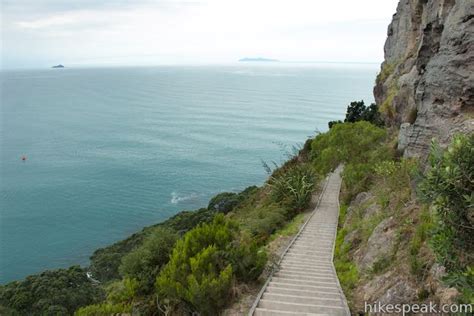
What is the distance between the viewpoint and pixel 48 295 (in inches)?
1135

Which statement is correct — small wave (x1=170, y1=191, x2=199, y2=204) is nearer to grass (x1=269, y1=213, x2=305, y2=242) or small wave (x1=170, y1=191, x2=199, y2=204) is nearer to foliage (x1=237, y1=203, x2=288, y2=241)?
foliage (x1=237, y1=203, x2=288, y2=241)

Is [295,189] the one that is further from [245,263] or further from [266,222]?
[245,263]

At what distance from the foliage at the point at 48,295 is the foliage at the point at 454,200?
25.4 meters


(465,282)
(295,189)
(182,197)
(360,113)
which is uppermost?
(465,282)

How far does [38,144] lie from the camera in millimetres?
71688

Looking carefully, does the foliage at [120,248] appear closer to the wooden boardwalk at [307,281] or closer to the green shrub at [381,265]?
the wooden boardwalk at [307,281]

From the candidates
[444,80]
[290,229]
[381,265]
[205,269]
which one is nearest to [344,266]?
[381,265]

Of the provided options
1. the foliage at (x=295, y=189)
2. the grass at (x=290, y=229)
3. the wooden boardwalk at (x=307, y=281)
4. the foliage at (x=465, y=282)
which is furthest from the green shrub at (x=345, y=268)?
the foliage at (x=295, y=189)

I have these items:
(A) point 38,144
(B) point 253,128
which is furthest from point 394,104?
(A) point 38,144

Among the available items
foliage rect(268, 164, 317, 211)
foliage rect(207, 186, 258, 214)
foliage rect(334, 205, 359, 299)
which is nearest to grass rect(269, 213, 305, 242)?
foliage rect(268, 164, 317, 211)

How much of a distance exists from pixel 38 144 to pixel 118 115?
28.2 m

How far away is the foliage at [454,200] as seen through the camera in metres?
5.67

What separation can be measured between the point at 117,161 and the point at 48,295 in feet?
117

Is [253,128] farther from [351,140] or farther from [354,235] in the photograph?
[354,235]
